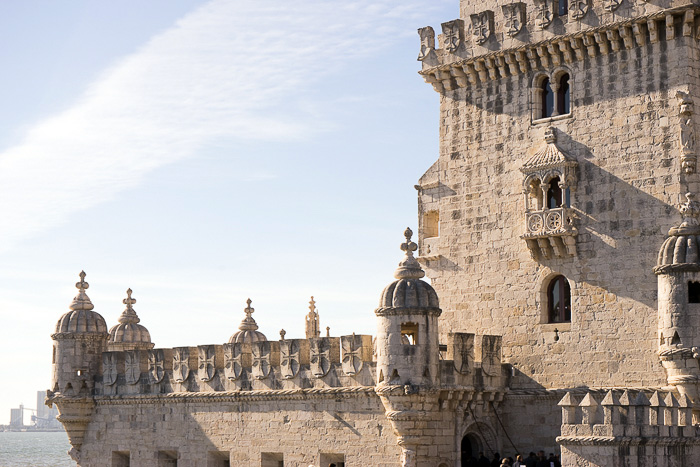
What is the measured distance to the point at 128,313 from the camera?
49.3 m

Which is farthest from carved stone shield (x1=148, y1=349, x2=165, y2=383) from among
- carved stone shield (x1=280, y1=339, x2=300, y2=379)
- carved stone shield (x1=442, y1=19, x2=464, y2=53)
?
carved stone shield (x1=442, y1=19, x2=464, y2=53)

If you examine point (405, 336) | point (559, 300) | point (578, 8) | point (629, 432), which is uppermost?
point (578, 8)

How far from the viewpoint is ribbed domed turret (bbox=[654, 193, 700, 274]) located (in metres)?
31.3

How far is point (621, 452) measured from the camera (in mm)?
29797

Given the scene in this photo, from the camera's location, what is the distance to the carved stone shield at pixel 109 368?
42.7 m

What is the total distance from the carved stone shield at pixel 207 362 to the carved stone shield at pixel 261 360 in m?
1.85

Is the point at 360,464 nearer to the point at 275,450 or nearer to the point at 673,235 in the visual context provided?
the point at 275,450

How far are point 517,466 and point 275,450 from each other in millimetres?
8110

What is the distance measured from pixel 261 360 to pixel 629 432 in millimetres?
12845

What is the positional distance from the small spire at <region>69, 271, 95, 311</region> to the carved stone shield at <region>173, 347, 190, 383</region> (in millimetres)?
4842

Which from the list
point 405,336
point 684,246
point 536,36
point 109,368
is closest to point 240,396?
point 109,368

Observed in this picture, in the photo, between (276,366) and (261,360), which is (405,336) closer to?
(276,366)

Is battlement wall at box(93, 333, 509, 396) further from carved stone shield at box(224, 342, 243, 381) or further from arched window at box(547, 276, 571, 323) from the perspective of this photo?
arched window at box(547, 276, 571, 323)

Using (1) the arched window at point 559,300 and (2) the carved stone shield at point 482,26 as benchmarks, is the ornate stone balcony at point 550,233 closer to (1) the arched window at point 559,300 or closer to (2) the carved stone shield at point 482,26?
(1) the arched window at point 559,300
